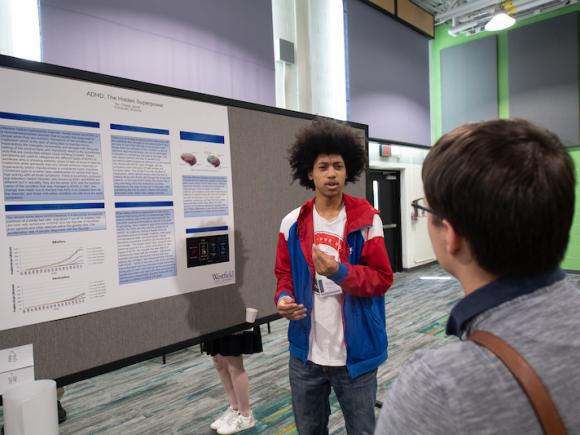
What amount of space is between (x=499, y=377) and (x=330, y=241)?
2.92 ft

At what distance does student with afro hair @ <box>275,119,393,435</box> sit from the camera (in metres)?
1.24

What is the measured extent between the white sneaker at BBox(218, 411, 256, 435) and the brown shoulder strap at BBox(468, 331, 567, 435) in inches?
79.9

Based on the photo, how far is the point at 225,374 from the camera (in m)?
2.17

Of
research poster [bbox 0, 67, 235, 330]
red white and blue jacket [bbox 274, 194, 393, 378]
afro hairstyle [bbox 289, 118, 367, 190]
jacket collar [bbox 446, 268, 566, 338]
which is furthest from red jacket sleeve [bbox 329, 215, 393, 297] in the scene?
jacket collar [bbox 446, 268, 566, 338]

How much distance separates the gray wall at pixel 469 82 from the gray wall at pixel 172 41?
4.31 metres

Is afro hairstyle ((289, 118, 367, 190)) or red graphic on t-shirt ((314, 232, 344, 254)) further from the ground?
afro hairstyle ((289, 118, 367, 190))

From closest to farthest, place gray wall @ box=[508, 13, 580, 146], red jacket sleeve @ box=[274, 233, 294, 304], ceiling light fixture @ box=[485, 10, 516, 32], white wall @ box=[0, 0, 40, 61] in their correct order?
red jacket sleeve @ box=[274, 233, 294, 304], white wall @ box=[0, 0, 40, 61], ceiling light fixture @ box=[485, 10, 516, 32], gray wall @ box=[508, 13, 580, 146]

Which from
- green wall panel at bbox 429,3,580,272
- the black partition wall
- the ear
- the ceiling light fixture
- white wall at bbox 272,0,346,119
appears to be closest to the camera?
the ear

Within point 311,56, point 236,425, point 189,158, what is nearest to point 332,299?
point 189,158

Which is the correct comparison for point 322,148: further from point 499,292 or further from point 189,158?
point 499,292

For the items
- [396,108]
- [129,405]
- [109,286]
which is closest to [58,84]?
[109,286]

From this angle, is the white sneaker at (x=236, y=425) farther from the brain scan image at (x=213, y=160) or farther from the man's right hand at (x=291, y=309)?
the brain scan image at (x=213, y=160)

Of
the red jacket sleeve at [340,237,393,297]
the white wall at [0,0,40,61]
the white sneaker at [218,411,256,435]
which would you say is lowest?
the white sneaker at [218,411,256,435]

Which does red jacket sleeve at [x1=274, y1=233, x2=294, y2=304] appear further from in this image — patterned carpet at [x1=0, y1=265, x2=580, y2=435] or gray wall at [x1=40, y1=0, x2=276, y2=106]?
gray wall at [x1=40, y1=0, x2=276, y2=106]
